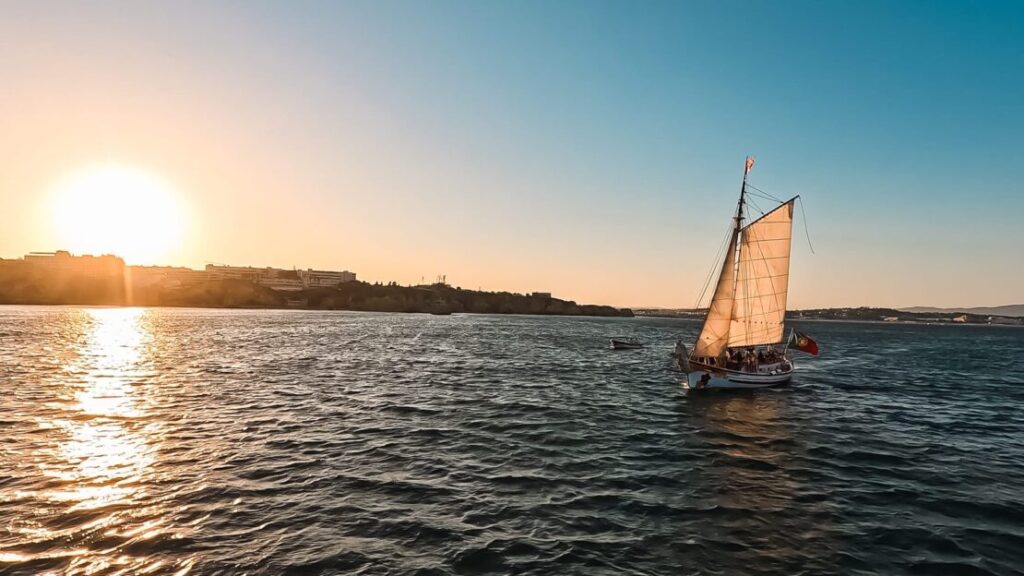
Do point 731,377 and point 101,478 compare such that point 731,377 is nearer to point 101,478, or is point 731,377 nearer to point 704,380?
point 704,380

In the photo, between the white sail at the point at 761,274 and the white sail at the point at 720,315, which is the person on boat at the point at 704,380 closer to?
the white sail at the point at 720,315

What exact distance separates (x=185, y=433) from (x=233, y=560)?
1353 cm

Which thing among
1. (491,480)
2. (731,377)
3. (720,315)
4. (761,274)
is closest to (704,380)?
(731,377)

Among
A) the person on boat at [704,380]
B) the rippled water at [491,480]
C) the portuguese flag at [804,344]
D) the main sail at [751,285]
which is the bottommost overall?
the rippled water at [491,480]

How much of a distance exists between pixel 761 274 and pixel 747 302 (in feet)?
8.48

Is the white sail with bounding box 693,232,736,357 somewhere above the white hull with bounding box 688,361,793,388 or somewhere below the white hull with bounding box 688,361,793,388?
above

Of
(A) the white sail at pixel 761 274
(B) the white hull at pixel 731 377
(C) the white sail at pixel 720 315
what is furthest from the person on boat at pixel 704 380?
(A) the white sail at pixel 761 274

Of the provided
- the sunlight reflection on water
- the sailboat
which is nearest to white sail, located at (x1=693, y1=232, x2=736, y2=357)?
the sailboat

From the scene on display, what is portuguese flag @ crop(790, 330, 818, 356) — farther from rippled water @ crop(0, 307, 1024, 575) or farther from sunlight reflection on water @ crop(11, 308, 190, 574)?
sunlight reflection on water @ crop(11, 308, 190, 574)

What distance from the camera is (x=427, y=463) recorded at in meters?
18.0

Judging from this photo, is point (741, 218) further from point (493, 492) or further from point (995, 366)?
point (995, 366)

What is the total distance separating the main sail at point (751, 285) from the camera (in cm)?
3884

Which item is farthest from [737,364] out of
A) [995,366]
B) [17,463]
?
[995,366]

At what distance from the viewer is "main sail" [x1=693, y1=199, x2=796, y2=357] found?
3884 cm
